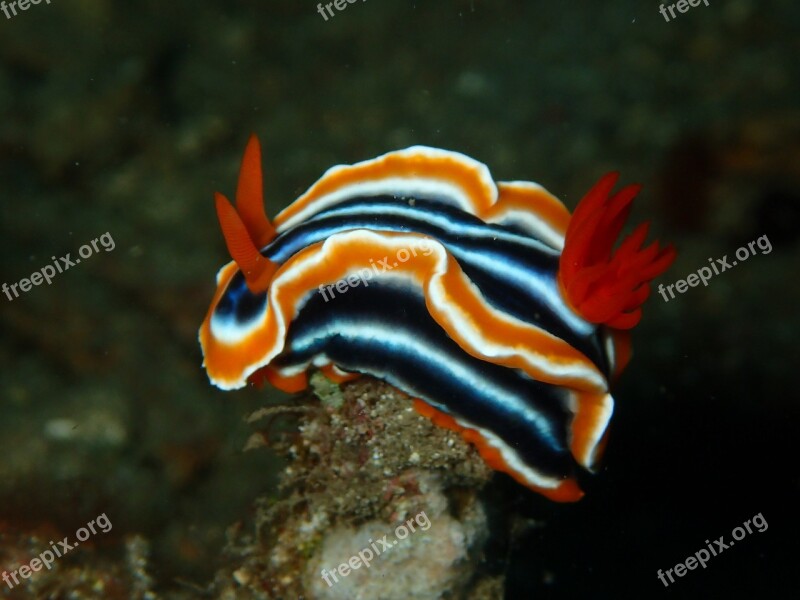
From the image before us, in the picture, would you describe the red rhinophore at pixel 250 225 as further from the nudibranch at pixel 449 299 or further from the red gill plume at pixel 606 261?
the red gill plume at pixel 606 261

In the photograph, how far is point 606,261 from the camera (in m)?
2.29

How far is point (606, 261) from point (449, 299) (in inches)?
25.1

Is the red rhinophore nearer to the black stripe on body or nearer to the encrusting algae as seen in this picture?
the black stripe on body

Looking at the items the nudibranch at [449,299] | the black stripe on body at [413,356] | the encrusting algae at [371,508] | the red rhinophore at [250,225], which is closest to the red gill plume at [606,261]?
the nudibranch at [449,299]

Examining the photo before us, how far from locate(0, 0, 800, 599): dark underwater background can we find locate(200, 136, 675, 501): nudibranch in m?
0.35

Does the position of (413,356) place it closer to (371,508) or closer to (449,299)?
(449,299)

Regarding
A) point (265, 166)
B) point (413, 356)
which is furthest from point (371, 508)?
point (265, 166)

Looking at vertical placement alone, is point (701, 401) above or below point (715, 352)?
below

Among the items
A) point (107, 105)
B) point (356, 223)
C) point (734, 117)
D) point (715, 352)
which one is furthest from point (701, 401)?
point (107, 105)

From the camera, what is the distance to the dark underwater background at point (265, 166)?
269 centimetres

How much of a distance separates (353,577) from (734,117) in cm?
280

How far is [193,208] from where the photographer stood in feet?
9.55

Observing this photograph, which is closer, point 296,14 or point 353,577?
point 353,577

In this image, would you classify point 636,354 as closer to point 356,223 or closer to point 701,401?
point 701,401
